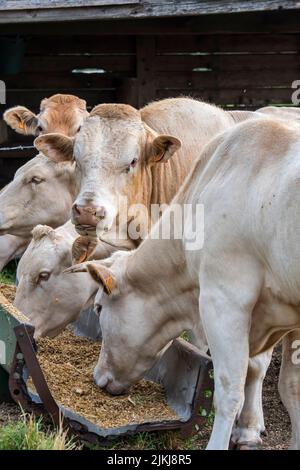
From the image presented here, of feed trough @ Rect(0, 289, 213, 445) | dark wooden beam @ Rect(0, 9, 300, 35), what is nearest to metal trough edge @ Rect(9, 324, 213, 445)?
feed trough @ Rect(0, 289, 213, 445)

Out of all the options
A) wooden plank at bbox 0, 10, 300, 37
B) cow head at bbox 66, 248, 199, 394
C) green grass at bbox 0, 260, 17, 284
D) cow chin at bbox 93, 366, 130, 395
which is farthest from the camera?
wooden plank at bbox 0, 10, 300, 37

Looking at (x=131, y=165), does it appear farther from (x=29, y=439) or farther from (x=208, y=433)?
(x=29, y=439)

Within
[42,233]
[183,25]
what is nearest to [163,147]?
[42,233]

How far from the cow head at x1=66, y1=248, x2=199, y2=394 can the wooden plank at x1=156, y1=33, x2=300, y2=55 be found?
257 inches

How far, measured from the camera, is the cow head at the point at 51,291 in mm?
6797

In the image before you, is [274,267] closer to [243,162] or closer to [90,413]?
[243,162]

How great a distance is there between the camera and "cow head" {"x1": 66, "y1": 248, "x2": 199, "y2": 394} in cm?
555

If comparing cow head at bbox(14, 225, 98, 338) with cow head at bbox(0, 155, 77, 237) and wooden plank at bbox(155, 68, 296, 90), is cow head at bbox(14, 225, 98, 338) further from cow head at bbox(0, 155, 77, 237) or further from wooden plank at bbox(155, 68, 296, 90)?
wooden plank at bbox(155, 68, 296, 90)

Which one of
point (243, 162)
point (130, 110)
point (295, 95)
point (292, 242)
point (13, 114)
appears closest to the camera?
point (292, 242)

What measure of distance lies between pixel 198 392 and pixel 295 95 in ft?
22.8

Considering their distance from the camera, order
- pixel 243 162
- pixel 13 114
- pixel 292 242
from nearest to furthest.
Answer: pixel 292 242
pixel 243 162
pixel 13 114

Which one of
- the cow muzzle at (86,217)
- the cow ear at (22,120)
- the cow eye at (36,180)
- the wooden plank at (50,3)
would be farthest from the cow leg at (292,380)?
the wooden plank at (50,3)

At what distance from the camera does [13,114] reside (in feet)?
28.0

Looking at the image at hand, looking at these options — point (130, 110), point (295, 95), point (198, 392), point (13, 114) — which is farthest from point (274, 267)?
point (295, 95)
